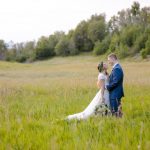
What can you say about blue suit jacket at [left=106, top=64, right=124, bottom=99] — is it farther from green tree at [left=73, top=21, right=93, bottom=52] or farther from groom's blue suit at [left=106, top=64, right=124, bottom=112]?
green tree at [left=73, top=21, right=93, bottom=52]

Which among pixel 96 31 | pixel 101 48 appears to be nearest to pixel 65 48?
pixel 96 31

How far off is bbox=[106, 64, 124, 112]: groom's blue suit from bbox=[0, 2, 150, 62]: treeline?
274ft

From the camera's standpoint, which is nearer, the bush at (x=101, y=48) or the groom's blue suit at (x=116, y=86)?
the groom's blue suit at (x=116, y=86)

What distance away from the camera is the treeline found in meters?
96.6

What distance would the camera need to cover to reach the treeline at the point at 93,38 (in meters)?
96.6

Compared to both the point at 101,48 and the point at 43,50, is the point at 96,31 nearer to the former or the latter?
the point at 101,48

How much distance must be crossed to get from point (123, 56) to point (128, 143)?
8060 centimetres

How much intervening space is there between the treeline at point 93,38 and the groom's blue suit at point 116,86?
83.5 meters

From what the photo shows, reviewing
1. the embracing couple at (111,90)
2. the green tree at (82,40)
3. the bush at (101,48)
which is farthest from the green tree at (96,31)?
the embracing couple at (111,90)

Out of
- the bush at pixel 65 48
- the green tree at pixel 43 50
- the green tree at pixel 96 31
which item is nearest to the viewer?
the bush at pixel 65 48

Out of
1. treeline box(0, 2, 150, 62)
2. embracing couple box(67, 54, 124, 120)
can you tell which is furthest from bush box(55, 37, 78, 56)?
embracing couple box(67, 54, 124, 120)

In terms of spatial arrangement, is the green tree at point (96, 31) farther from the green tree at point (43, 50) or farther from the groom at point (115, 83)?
the groom at point (115, 83)

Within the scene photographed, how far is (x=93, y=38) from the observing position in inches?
4279

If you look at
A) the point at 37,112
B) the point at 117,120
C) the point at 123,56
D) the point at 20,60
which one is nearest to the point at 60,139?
the point at 117,120
